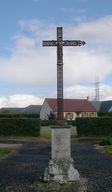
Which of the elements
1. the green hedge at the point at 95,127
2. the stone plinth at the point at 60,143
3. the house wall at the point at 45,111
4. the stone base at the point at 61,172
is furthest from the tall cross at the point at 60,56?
the house wall at the point at 45,111

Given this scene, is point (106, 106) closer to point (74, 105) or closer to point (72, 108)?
point (74, 105)

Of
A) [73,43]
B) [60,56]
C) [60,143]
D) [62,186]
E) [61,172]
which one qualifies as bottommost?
[62,186]

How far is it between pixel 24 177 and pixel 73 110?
84.1 m

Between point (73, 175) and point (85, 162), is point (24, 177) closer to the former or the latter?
point (73, 175)

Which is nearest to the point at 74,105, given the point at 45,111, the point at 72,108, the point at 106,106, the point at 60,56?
the point at 72,108

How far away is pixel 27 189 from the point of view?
11047 millimetres

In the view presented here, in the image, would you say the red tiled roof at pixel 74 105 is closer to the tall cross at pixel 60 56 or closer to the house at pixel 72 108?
the house at pixel 72 108

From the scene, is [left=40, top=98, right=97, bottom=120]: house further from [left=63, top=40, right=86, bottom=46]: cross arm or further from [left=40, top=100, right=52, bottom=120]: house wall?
[left=63, top=40, right=86, bottom=46]: cross arm

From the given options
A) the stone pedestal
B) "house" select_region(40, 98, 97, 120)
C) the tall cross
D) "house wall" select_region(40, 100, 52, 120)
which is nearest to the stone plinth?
the stone pedestal

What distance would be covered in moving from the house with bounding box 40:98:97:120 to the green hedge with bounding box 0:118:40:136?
55.9 meters

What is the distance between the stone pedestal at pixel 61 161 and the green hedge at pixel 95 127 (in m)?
25.7

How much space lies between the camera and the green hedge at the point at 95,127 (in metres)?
37.5

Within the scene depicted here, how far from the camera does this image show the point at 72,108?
320 ft

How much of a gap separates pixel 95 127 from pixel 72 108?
5981cm
